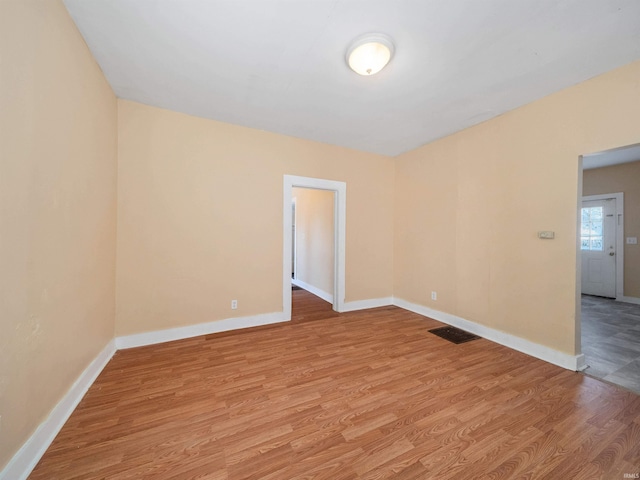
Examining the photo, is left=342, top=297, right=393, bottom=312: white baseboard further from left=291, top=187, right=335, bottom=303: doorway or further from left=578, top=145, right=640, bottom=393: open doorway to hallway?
left=578, top=145, right=640, bottom=393: open doorway to hallway

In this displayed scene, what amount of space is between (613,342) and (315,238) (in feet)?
14.7

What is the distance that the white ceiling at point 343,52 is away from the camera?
4.82 feet

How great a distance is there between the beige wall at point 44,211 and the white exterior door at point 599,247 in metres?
8.04

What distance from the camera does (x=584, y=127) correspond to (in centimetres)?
212

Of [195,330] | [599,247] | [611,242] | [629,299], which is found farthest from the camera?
[599,247]

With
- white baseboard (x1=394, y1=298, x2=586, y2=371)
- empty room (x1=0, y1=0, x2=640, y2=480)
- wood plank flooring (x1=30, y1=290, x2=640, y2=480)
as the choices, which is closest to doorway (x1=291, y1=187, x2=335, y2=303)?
empty room (x1=0, y1=0, x2=640, y2=480)

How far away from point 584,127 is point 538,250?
1.19m

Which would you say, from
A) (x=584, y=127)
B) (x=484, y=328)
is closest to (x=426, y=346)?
(x=484, y=328)

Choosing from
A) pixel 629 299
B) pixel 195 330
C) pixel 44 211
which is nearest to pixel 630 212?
pixel 629 299

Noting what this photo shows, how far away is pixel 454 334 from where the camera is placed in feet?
9.63

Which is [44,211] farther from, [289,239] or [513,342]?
[513,342]

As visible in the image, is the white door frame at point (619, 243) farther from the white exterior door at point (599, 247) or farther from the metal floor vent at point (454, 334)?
the metal floor vent at point (454, 334)

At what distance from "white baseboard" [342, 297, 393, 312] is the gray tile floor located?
7.74 feet

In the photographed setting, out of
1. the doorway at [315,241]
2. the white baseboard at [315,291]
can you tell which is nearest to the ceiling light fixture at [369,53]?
the doorway at [315,241]
